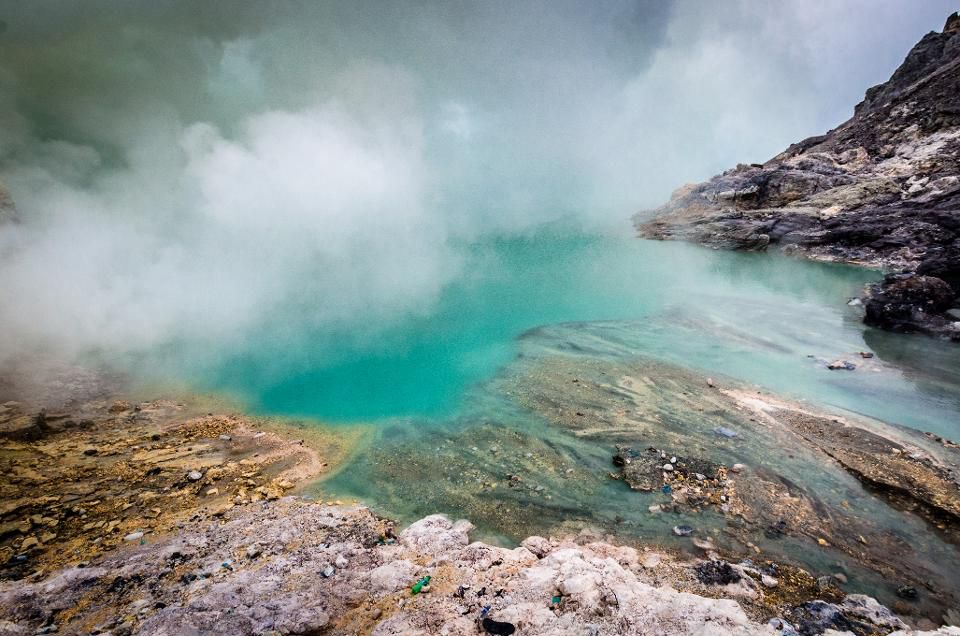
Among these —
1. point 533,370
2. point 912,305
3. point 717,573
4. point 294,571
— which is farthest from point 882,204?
point 294,571

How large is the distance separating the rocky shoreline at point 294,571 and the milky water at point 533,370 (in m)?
0.62

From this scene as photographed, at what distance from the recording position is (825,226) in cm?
3097

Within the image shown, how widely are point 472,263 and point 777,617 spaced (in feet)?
76.6

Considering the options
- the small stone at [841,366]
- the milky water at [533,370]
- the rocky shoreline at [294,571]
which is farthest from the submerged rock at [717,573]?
the small stone at [841,366]

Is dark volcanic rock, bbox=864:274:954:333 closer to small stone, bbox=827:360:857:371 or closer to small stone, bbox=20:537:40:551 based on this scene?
small stone, bbox=827:360:857:371

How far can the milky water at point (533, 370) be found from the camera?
19.4 ft

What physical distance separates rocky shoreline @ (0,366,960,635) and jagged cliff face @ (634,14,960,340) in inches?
613

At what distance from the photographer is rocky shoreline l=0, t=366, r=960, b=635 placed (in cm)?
348

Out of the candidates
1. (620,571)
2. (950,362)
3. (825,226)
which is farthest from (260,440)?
(825,226)

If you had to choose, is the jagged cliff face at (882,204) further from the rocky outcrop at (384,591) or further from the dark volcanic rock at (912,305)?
the rocky outcrop at (384,591)

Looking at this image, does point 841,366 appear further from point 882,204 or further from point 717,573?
point 882,204

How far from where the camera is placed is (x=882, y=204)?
29.0m

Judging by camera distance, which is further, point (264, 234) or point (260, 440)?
point (264, 234)

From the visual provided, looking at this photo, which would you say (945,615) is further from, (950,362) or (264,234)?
(264,234)
